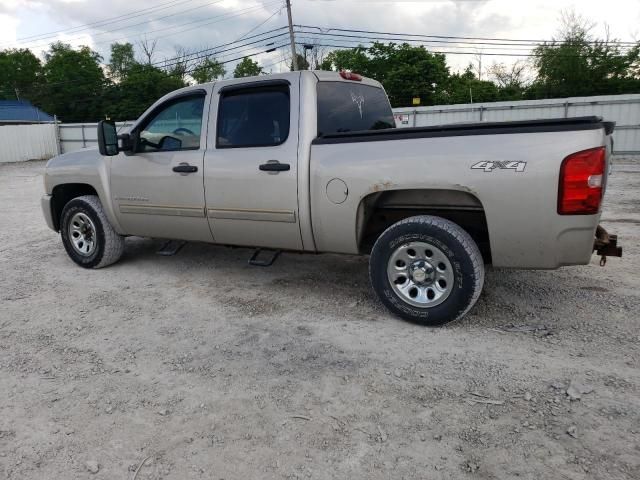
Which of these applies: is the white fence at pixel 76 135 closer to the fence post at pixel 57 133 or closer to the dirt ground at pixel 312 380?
the fence post at pixel 57 133

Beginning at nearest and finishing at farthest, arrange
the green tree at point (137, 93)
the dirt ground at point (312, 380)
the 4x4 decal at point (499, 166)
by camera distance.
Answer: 1. the dirt ground at point (312, 380)
2. the 4x4 decal at point (499, 166)
3. the green tree at point (137, 93)

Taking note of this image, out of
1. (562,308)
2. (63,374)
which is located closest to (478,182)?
(562,308)

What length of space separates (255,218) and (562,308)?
8.69 ft

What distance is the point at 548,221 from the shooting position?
10.6 feet

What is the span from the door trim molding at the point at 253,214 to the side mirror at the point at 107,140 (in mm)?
1244

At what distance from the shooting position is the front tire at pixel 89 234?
5.36m

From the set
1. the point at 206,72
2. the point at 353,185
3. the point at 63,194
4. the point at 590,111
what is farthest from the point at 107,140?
the point at 206,72

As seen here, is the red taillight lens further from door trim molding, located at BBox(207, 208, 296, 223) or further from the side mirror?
the side mirror

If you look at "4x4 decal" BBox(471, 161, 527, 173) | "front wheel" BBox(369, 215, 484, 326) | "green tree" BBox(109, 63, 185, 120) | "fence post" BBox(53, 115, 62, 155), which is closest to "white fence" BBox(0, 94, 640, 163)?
"fence post" BBox(53, 115, 62, 155)

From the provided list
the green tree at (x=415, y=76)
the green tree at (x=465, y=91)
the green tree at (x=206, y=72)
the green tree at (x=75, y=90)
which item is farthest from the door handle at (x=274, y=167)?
the green tree at (x=75, y=90)

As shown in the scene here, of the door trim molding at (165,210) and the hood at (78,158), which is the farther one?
the hood at (78,158)

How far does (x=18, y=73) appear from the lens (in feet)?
249

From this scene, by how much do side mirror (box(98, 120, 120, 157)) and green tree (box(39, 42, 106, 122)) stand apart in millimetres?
54182

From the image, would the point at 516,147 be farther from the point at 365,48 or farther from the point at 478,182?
the point at 365,48
